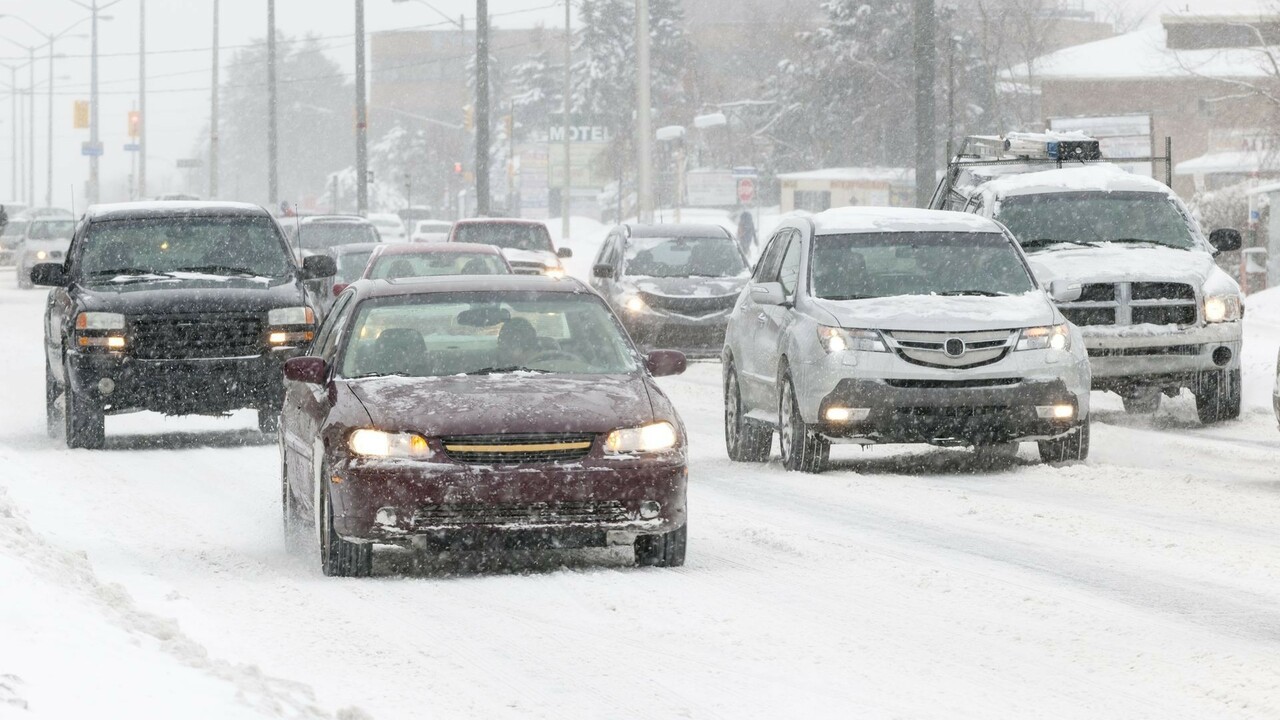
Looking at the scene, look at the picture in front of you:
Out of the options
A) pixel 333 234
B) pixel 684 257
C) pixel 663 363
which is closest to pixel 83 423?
pixel 663 363

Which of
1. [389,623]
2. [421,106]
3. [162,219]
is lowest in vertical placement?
[389,623]

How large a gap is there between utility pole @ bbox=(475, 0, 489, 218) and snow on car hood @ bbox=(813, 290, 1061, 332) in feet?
103

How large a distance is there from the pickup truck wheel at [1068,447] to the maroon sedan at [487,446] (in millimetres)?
4582

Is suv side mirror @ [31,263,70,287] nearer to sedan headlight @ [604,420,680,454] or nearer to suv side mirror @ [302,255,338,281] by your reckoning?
suv side mirror @ [302,255,338,281]

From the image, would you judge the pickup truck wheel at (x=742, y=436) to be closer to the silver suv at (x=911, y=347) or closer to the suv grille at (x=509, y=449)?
the silver suv at (x=911, y=347)

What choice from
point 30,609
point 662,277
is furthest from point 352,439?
point 662,277

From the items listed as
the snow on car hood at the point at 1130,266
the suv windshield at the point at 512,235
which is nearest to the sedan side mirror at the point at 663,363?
the snow on car hood at the point at 1130,266

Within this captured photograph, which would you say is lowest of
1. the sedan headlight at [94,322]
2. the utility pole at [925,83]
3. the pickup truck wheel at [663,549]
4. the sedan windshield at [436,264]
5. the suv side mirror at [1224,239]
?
the pickup truck wheel at [663,549]

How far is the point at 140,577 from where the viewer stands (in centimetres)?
929

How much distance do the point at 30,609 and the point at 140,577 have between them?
2235mm

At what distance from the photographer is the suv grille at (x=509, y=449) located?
898 centimetres

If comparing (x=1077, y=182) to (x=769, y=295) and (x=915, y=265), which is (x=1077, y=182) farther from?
(x=769, y=295)

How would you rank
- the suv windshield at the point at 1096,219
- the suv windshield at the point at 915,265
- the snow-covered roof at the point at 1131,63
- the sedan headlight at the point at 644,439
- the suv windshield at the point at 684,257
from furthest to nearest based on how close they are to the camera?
the snow-covered roof at the point at 1131,63 < the suv windshield at the point at 684,257 < the suv windshield at the point at 1096,219 < the suv windshield at the point at 915,265 < the sedan headlight at the point at 644,439

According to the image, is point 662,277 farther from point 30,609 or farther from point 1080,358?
point 30,609
